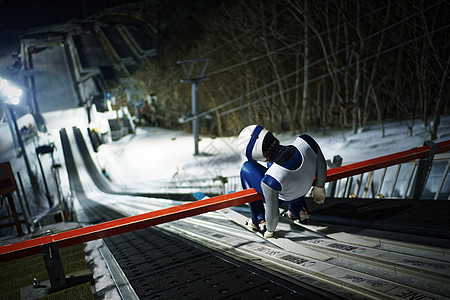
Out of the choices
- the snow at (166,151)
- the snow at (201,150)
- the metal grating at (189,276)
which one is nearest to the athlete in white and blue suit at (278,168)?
the metal grating at (189,276)

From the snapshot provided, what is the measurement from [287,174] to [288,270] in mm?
681

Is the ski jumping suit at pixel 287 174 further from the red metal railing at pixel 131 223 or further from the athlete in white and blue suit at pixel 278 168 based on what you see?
the red metal railing at pixel 131 223

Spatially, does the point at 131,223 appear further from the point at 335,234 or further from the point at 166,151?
the point at 166,151

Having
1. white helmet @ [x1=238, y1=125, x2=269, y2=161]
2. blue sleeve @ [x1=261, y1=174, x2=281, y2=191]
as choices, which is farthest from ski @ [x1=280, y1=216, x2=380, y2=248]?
white helmet @ [x1=238, y1=125, x2=269, y2=161]

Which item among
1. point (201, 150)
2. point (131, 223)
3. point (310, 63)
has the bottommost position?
point (201, 150)

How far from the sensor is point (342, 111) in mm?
12773

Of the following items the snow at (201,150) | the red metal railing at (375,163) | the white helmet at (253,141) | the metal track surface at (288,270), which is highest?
the white helmet at (253,141)

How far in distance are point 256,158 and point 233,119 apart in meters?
15.8

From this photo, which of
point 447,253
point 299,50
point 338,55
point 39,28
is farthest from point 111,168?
point 447,253

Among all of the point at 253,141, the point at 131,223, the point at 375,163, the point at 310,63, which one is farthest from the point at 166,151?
the point at 131,223

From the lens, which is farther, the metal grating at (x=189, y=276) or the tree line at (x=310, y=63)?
the tree line at (x=310, y=63)

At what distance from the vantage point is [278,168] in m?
2.22

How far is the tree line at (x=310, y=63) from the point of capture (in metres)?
9.28

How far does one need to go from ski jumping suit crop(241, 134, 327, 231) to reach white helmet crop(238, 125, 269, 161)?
0.43 feet
